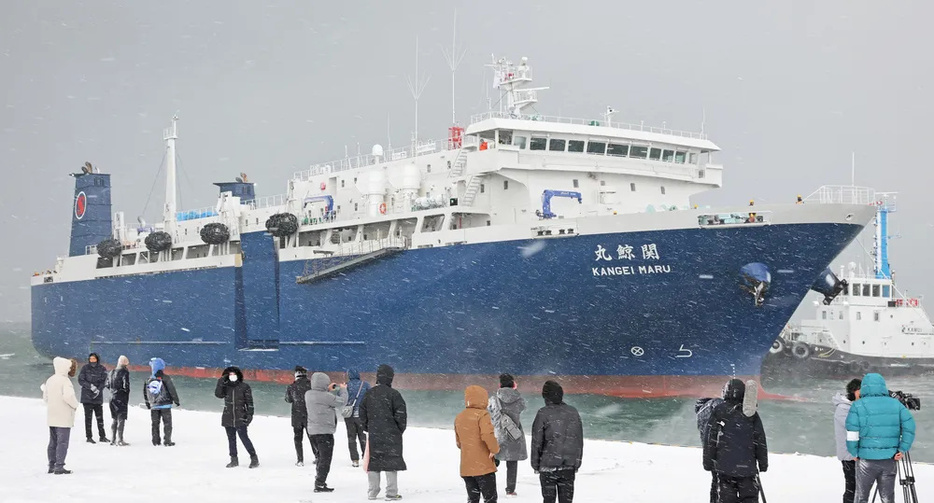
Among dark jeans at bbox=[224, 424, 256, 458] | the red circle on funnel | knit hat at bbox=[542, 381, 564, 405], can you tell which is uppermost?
the red circle on funnel

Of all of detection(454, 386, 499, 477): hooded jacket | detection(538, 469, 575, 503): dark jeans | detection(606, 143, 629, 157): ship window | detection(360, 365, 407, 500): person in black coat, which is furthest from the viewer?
detection(606, 143, 629, 157): ship window

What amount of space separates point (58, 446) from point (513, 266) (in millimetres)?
17514

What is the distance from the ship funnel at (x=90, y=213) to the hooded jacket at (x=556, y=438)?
4538 cm

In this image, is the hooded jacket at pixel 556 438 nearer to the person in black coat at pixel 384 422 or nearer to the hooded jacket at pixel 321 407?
the person in black coat at pixel 384 422

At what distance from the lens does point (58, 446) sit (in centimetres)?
1222

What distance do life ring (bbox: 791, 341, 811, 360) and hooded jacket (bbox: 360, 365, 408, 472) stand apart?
127 ft

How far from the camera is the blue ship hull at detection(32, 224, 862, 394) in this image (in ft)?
86.3

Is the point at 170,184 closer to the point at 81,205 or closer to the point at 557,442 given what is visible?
the point at 81,205

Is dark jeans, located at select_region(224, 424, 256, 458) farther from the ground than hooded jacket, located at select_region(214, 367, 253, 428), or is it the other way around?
hooded jacket, located at select_region(214, 367, 253, 428)

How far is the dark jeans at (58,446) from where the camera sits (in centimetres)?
1216

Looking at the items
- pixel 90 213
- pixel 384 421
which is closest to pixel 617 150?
pixel 384 421

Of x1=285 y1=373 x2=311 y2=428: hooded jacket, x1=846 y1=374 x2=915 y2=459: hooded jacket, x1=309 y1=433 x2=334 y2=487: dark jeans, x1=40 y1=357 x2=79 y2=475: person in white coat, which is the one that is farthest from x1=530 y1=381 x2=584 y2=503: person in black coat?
x1=40 y1=357 x2=79 y2=475: person in white coat

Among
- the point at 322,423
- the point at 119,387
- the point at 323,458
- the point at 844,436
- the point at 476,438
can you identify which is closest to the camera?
the point at 476,438

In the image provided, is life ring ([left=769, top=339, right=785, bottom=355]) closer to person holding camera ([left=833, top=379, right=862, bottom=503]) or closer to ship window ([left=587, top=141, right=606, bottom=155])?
ship window ([left=587, top=141, right=606, bottom=155])
